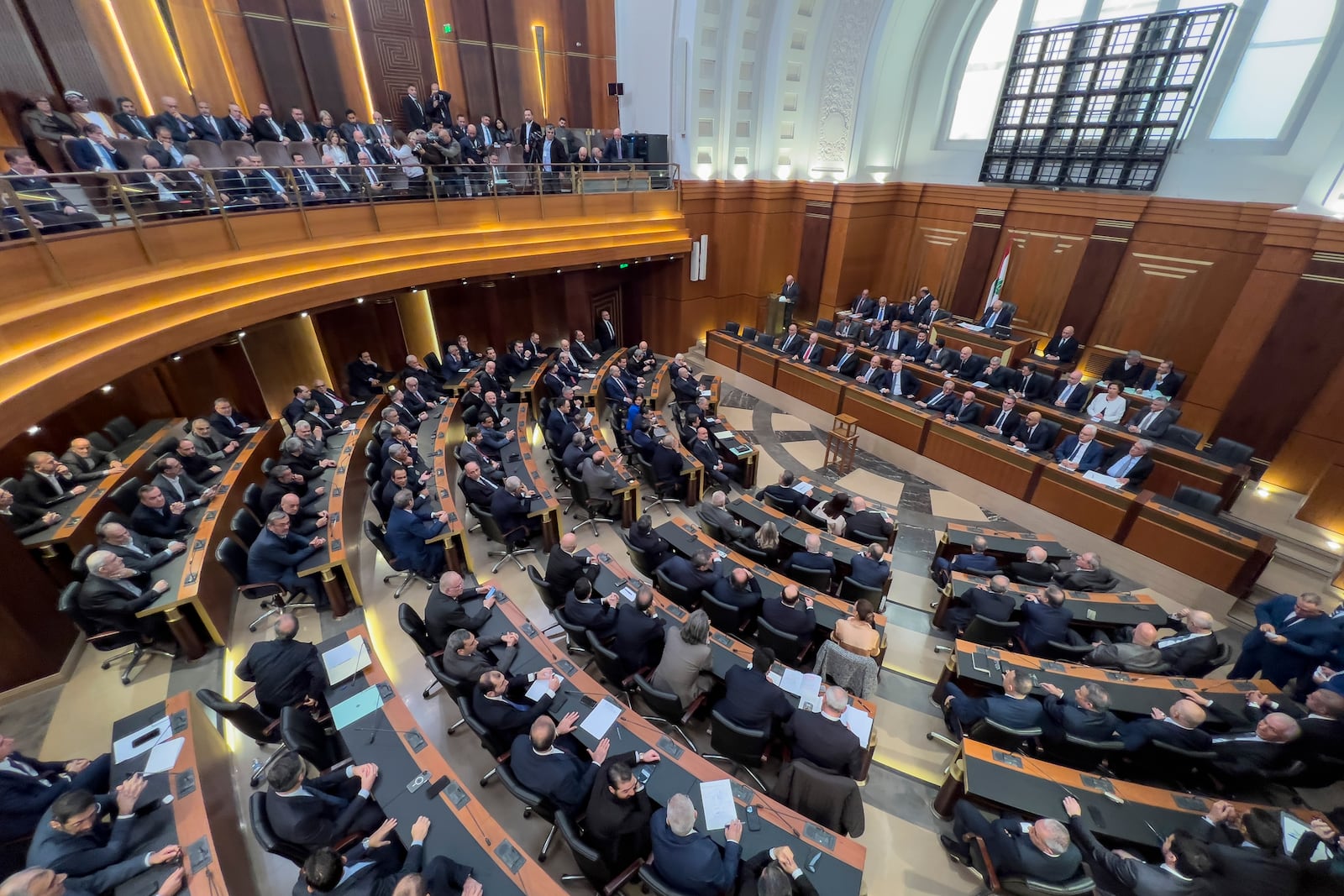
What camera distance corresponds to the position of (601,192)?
11805 millimetres

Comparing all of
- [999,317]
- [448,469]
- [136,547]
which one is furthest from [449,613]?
[999,317]


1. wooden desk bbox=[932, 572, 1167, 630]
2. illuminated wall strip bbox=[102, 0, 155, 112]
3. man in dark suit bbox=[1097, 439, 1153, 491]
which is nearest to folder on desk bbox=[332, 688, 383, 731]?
wooden desk bbox=[932, 572, 1167, 630]

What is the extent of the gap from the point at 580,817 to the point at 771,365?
927 cm

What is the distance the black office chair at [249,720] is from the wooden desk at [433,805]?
53cm

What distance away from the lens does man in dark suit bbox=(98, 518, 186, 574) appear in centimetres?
464

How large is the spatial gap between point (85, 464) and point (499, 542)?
14.9 ft

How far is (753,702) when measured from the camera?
389 cm

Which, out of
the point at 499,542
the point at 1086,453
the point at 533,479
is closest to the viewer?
the point at 499,542

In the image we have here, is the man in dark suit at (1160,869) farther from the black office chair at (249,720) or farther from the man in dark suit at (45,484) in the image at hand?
the man in dark suit at (45,484)

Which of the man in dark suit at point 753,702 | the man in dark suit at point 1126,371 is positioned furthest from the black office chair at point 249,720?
the man in dark suit at point 1126,371

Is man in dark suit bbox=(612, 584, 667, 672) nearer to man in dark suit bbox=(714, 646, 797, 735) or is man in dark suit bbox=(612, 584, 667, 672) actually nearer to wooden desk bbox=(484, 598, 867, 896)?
wooden desk bbox=(484, 598, 867, 896)

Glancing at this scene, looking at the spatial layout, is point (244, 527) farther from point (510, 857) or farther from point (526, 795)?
point (510, 857)

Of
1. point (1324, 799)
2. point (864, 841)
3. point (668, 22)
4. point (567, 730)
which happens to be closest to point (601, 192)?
point (668, 22)

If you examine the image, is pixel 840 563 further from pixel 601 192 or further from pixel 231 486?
pixel 601 192
